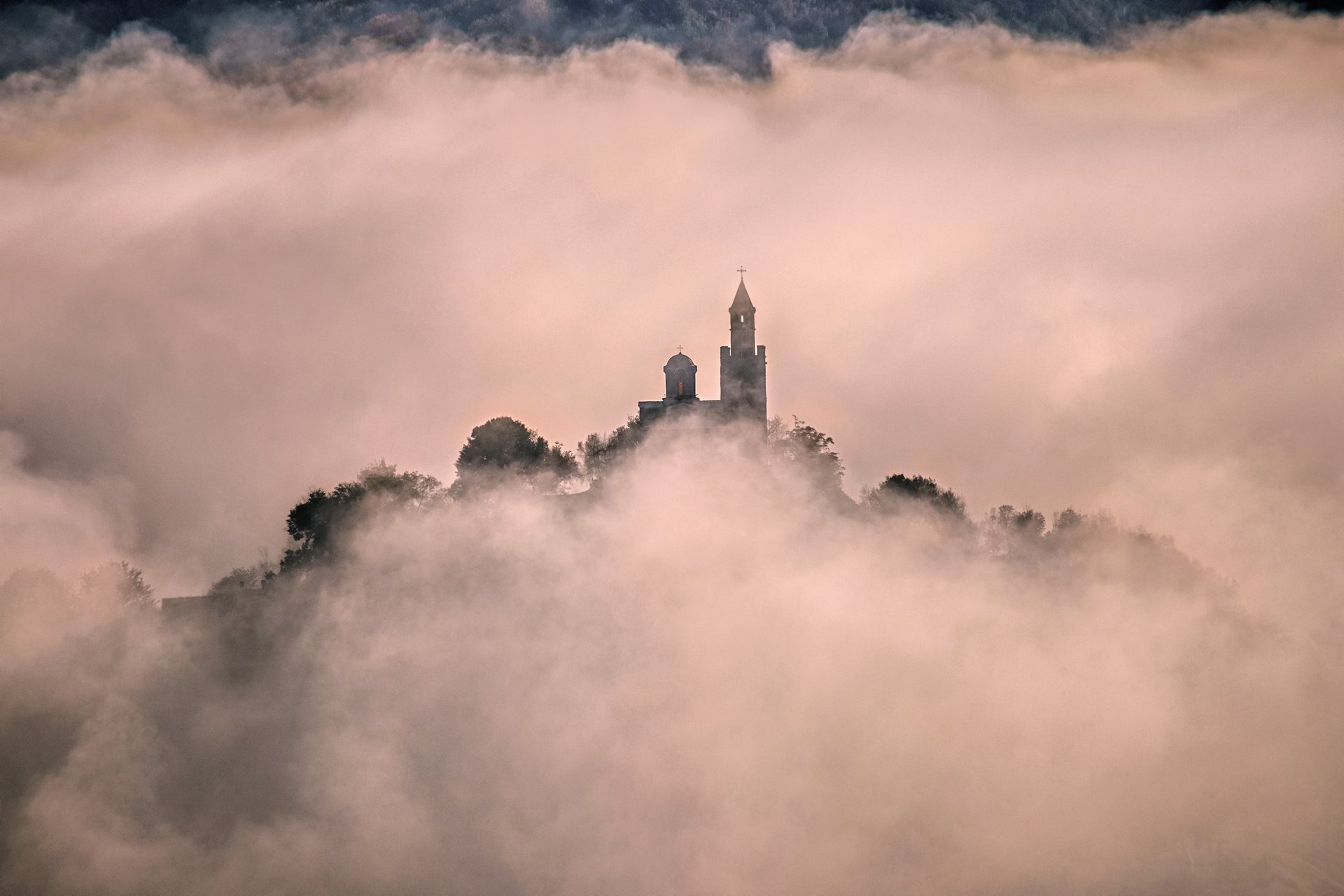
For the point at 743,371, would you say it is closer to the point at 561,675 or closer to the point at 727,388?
the point at 727,388

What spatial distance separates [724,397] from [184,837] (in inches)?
1450

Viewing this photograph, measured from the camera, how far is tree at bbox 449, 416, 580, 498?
113000 mm

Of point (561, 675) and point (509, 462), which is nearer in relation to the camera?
point (561, 675)

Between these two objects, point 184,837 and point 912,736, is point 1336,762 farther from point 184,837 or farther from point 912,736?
point 184,837

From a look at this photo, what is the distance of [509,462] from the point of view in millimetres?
114000

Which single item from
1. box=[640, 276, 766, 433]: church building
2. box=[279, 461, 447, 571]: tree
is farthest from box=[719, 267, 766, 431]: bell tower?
box=[279, 461, 447, 571]: tree

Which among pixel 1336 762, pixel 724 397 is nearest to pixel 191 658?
pixel 724 397

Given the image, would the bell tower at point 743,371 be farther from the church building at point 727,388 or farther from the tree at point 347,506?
the tree at point 347,506

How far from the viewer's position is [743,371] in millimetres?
115312

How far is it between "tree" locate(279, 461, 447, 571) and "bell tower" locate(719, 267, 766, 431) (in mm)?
15795

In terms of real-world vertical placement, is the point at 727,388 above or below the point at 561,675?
above

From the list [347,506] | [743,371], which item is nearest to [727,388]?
[743,371]

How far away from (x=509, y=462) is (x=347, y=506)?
869cm

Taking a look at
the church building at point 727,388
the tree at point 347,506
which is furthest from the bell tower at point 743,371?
the tree at point 347,506
